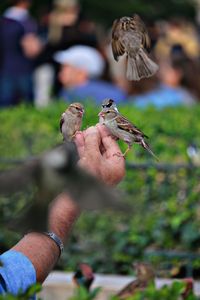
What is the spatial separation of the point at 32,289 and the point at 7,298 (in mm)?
104

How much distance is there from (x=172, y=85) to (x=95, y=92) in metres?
1.45

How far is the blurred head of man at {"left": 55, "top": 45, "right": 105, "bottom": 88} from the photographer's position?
11086 mm

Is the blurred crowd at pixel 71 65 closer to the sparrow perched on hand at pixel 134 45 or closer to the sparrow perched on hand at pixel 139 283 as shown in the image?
the sparrow perched on hand at pixel 139 283

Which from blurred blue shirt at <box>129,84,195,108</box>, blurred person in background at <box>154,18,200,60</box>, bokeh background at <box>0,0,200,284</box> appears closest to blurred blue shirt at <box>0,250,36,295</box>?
bokeh background at <box>0,0,200,284</box>

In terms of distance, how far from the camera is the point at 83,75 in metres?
11.1

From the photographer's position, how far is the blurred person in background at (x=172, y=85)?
34.7 feet

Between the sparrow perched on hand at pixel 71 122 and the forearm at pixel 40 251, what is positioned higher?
the sparrow perched on hand at pixel 71 122

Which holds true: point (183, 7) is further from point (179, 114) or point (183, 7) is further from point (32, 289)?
point (32, 289)

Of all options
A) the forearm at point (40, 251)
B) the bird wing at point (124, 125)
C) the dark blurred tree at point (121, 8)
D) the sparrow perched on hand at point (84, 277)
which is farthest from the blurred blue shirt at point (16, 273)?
the dark blurred tree at point (121, 8)

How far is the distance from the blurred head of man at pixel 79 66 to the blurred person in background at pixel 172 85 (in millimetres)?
614

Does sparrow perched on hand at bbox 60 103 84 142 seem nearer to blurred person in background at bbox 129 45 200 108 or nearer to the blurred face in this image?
blurred person in background at bbox 129 45 200 108

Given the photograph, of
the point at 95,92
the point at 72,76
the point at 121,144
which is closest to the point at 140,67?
the point at 121,144

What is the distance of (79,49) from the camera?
11.8 m

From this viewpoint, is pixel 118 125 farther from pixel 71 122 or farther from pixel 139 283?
pixel 139 283
